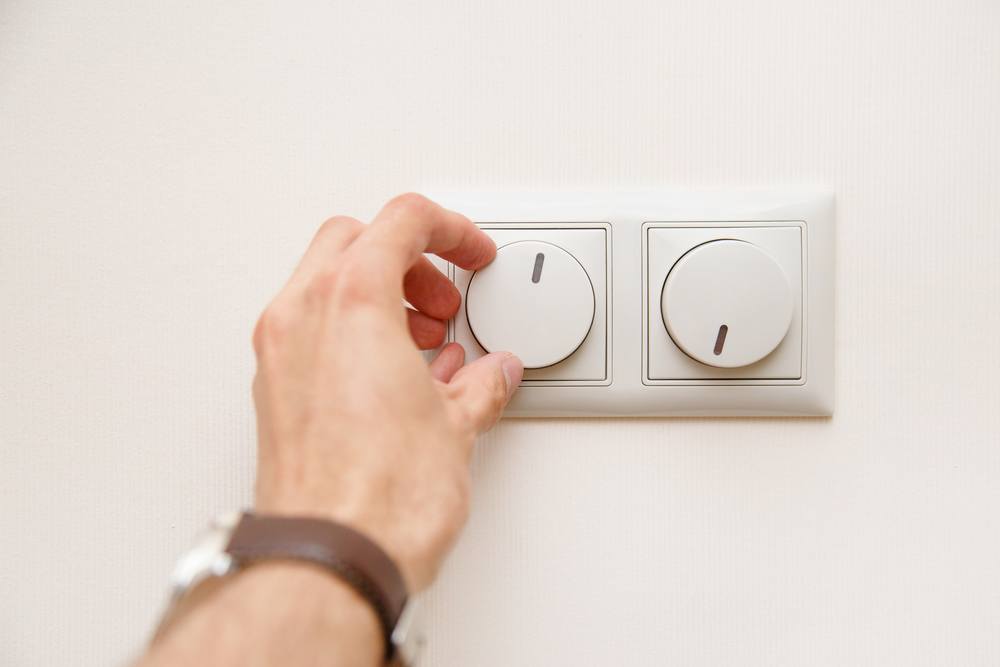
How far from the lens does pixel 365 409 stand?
0.27 meters

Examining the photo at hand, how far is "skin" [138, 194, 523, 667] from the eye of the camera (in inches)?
9.0

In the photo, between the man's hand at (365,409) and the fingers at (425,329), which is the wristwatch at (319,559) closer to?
the man's hand at (365,409)

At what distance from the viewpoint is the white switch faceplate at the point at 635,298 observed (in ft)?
1.22

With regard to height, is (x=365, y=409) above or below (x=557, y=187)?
below

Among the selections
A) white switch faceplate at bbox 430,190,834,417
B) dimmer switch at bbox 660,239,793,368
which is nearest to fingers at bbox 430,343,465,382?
white switch faceplate at bbox 430,190,834,417

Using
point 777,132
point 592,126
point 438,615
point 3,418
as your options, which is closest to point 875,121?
point 777,132

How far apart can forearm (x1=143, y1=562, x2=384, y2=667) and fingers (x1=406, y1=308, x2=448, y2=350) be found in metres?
0.17

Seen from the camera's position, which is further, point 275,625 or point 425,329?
point 425,329

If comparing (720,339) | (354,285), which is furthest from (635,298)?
(354,285)

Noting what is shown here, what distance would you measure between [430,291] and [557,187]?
0.35 ft

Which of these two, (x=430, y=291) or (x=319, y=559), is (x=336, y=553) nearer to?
(x=319, y=559)

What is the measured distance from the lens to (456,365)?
37 cm

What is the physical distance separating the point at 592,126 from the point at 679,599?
31cm

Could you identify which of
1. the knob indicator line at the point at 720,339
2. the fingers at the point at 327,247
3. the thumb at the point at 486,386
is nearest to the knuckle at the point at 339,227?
the fingers at the point at 327,247
